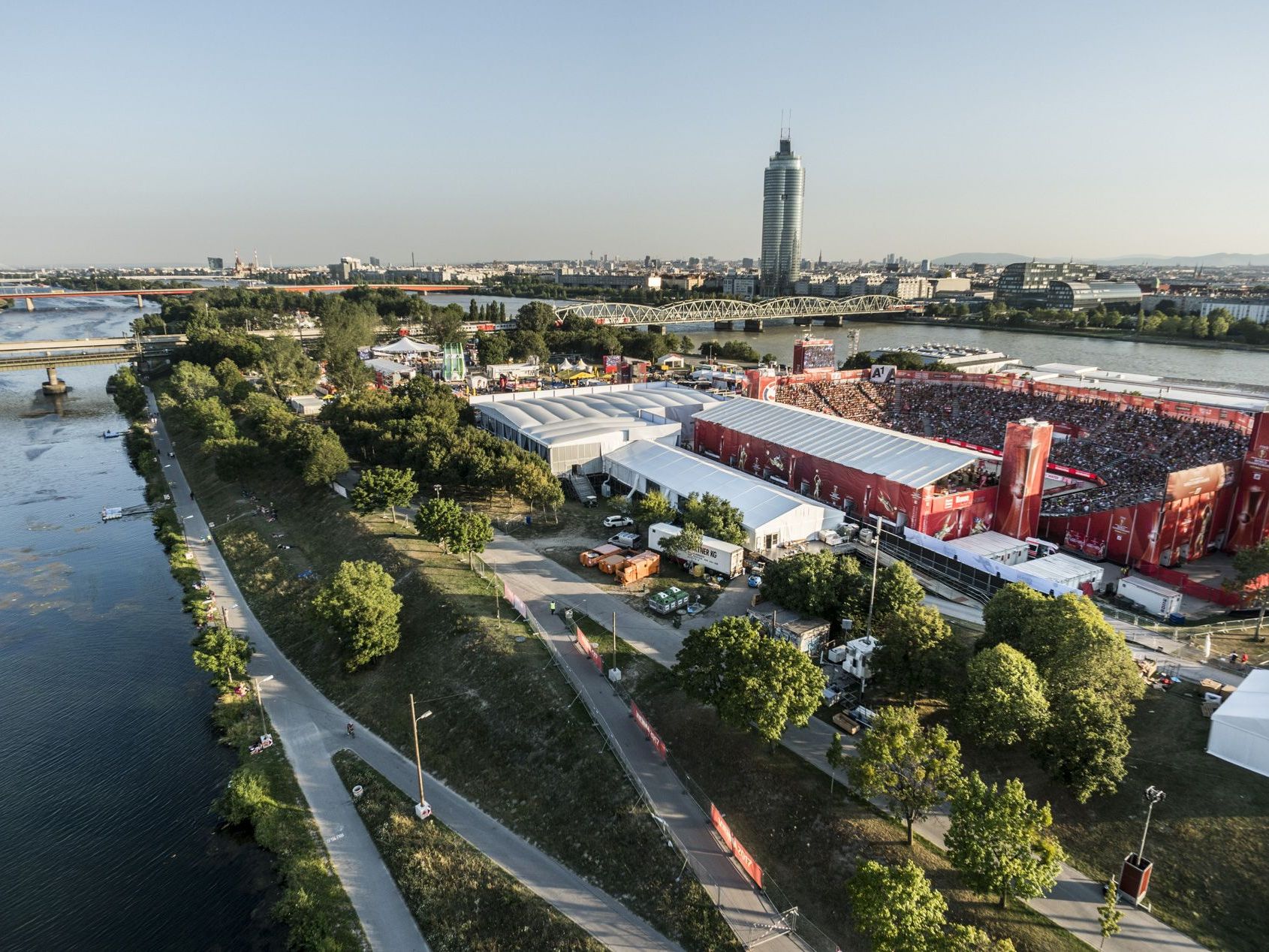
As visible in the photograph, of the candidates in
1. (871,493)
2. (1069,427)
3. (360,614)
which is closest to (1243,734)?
(871,493)

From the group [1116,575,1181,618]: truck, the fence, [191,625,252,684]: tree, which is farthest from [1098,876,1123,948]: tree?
[191,625,252,684]: tree

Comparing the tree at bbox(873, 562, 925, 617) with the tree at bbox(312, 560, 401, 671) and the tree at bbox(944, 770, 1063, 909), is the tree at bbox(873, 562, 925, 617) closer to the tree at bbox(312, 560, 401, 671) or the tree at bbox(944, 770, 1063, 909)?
the tree at bbox(944, 770, 1063, 909)

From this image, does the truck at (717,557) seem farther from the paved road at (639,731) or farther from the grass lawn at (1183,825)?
the grass lawn at (1183,825)

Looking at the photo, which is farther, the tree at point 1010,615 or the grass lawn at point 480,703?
the tree at point 1010,615

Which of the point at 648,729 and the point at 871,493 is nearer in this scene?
the point at 648,729

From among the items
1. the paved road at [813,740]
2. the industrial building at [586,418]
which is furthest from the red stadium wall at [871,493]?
the industrial building at [586,418]

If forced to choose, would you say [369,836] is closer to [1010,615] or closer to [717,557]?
[717,557]

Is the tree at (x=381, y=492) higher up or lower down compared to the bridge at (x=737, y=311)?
lower down
